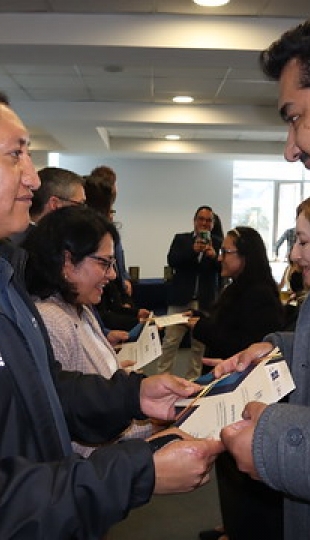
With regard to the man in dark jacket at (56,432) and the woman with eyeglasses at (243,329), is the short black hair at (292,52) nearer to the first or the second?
the man in dark jacket at (56,432)

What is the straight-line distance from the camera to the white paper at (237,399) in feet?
4.05

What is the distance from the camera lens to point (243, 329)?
114 inches

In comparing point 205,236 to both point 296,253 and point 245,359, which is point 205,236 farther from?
point 245,359

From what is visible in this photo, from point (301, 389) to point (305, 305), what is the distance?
8.8 inches

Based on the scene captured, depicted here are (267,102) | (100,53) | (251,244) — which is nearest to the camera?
(251,244)

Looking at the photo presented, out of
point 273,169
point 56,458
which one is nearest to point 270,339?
point 56,458

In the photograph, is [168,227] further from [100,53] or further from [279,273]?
[100,53]

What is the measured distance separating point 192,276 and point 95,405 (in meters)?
4.19

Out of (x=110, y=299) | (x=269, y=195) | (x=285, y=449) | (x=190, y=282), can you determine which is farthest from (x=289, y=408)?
(x=269, y=195)

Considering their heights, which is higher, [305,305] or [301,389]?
[305,305]

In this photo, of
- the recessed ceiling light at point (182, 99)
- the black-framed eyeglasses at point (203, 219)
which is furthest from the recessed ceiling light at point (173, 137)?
the black-framed eyeglasses at point (203, 219)

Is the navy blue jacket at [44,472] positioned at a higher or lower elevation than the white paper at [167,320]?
higher

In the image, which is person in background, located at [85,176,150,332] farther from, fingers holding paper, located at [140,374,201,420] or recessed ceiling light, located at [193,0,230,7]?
fingers holding paper, located at [140,374,201,420]

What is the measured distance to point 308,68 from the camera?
1.35 metres
